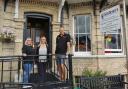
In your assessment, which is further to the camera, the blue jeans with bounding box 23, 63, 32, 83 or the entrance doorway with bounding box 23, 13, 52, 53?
the entrance doorway with bounding box 23, 13, 52, 53

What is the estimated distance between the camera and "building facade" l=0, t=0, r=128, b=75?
36.8ft

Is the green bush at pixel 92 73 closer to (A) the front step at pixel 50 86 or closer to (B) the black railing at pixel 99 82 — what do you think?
(B) the black railing at pixel 99 82

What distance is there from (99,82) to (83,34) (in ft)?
9.63

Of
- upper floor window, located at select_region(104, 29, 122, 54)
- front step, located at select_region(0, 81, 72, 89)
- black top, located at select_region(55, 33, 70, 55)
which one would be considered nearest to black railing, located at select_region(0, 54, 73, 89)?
front step, located at select_region(0, 81, 72, 89)

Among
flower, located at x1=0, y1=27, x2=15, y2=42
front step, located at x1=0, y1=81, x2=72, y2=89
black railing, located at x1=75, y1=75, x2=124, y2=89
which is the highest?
flower, located at x1=0, y1=27, x2=15, y2=42

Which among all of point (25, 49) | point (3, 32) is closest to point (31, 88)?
point (25, 49)

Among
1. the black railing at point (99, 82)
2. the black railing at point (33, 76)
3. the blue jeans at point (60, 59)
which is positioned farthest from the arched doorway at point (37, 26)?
the blue jeans at point (60, 59)

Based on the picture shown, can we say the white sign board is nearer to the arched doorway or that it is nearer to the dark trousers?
the dark trousers

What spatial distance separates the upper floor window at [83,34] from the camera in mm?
11820

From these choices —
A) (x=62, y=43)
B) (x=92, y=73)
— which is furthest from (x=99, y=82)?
(x=62, y=43)

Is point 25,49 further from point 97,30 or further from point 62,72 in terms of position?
point 97,30

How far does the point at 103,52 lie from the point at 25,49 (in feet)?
14.1

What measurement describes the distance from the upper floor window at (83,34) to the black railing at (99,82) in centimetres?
231

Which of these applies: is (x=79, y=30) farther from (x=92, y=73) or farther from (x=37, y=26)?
(x=92, y=73)
